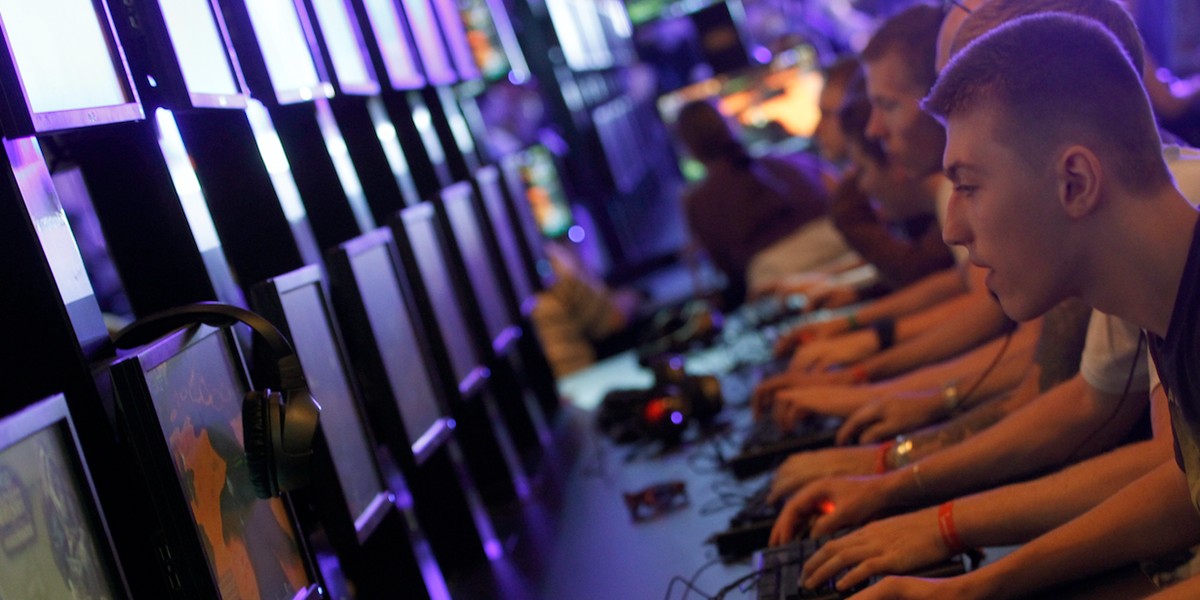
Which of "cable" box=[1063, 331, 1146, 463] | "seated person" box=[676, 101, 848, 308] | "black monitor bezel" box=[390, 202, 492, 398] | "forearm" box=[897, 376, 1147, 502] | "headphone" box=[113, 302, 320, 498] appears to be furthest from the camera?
"seated person" box=[676, 101, 848, 308]

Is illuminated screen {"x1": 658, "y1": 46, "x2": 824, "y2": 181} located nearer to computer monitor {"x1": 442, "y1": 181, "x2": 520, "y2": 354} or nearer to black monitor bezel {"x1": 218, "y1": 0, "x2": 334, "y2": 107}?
computer monitor {"x1": 442, "y1": 181, "x2": 520, "y2": 354}

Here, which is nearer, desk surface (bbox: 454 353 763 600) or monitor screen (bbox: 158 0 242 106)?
monitor screen (bbox: 158 0 242 106)

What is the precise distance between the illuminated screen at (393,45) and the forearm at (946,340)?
1374 millimetres

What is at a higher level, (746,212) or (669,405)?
(746,212)

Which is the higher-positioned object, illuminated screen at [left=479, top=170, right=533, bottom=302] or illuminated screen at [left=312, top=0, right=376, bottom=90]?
illuminated screen at [left=312, top=0, right=376, bottom=90]

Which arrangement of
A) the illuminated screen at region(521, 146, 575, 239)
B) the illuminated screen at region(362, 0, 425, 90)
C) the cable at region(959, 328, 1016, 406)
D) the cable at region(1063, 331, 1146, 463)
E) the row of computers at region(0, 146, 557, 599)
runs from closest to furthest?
the row of computers at region(0, 146, 557, 599) → the cable at region(1063, 331, 1146, 463) → the cable at region(959, 328, 1016, 406) → the illuminated screen at region(362, 0, 425, 90) → the illuminated screen at region(521, 146, 575, 239)

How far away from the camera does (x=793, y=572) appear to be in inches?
74.1

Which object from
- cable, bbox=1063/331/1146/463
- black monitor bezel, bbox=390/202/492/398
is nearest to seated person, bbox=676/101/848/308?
black monitor bezel, bbox=390/202/492/398

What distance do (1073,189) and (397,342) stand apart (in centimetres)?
141

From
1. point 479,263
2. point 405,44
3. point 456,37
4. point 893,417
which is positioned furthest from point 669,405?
point 456,37

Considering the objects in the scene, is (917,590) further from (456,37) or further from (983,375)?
(456,37)

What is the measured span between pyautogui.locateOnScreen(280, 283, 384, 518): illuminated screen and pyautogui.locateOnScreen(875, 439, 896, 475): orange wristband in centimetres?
89

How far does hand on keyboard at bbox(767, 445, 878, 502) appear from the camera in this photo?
2.33 meters

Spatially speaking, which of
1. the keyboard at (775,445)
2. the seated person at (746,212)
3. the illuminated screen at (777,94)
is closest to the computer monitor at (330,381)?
Result: the keyboard at (775,445)
